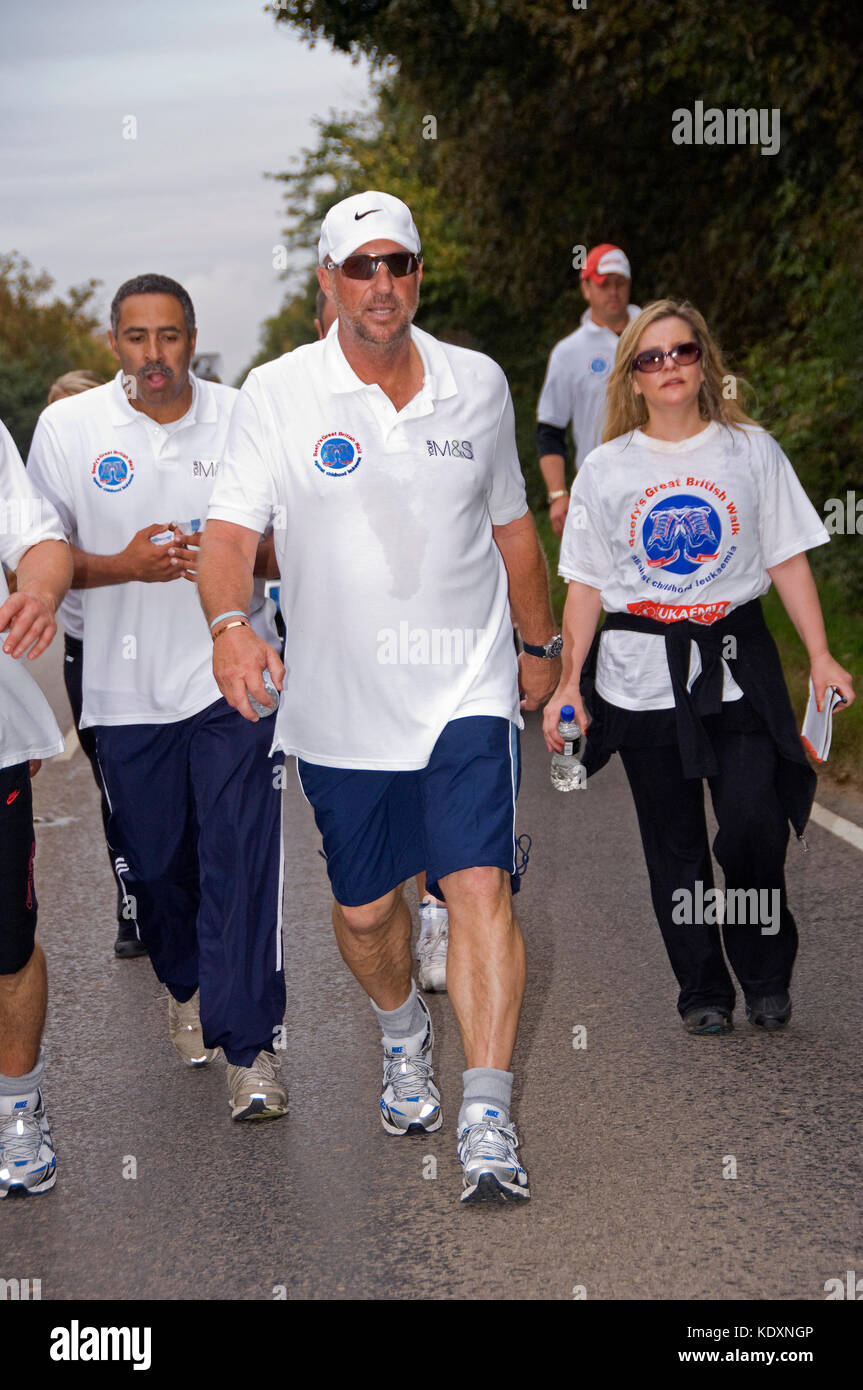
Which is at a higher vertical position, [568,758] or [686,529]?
[686,529]

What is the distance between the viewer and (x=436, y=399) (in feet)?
14.7

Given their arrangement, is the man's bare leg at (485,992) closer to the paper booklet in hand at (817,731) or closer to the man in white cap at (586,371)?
the paper booklet in hand at (817,731)

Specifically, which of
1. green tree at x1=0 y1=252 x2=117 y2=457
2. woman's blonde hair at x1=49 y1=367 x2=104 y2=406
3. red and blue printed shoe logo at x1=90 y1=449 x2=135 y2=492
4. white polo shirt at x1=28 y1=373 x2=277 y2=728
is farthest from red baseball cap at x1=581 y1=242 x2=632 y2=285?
green tree at x1=0 y1=252 x2=117 y2=457

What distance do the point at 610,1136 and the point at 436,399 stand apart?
1896mm

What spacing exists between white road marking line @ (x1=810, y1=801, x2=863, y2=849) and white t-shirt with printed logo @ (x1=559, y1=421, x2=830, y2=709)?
Result: 8.11ft

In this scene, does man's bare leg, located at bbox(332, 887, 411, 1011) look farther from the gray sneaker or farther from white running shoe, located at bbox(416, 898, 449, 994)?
white running shoe, located at bbox(416, 898, 449, 994)

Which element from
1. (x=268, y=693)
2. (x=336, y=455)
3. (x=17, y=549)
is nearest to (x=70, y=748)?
(x=17, y=549)

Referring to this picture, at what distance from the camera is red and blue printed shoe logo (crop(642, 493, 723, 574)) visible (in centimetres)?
527

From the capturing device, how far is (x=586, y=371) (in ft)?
31.7

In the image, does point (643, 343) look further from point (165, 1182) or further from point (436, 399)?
point (165, 1182)

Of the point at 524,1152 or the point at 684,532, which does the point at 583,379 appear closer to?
the point at 684,532

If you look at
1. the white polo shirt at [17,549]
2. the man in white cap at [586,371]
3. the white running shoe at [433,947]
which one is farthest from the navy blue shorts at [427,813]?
the man in white cap at [586,371]

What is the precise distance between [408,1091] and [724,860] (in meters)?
1.24
